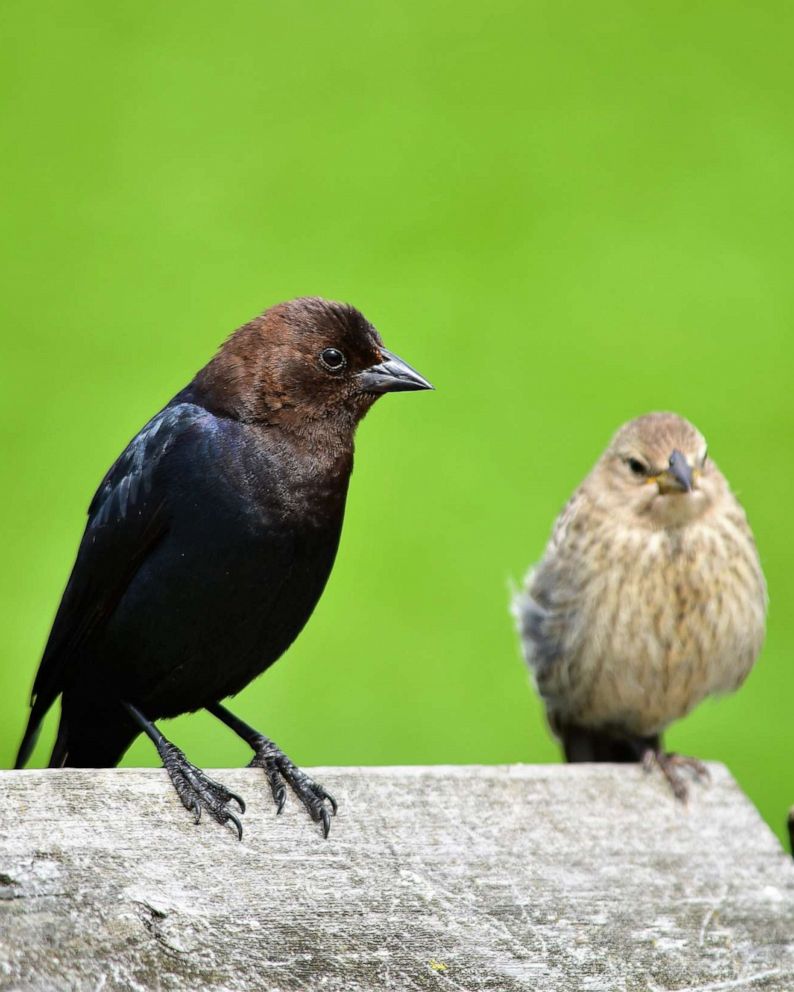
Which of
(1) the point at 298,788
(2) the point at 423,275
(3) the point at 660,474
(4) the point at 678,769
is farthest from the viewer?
(2) the point at 423,275

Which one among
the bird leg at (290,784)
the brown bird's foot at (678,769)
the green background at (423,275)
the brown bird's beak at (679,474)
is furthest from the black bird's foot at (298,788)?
the brown bird's beak at (679,474)

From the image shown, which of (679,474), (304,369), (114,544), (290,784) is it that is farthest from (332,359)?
(679,474)

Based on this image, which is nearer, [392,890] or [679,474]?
[392,890]

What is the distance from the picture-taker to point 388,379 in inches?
142

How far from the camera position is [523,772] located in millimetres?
3561

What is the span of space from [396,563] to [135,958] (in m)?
3.23

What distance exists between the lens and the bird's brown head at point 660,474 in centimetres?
506

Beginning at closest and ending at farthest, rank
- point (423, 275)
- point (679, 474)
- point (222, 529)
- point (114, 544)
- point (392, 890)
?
point (392, 890), point (222, 529), point (114, 544), point (679, 474), point (423, 275)

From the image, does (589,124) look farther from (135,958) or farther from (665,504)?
(135,958)

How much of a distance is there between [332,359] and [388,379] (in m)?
0.12

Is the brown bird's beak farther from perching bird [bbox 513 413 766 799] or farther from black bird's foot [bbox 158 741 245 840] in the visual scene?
black bird's foot [bbox 158 741 245 840]

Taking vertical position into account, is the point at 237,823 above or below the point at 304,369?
below

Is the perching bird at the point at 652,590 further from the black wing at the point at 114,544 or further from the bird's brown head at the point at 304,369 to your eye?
the black wing at the point at 114,544

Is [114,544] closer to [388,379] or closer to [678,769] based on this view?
[388,379]
